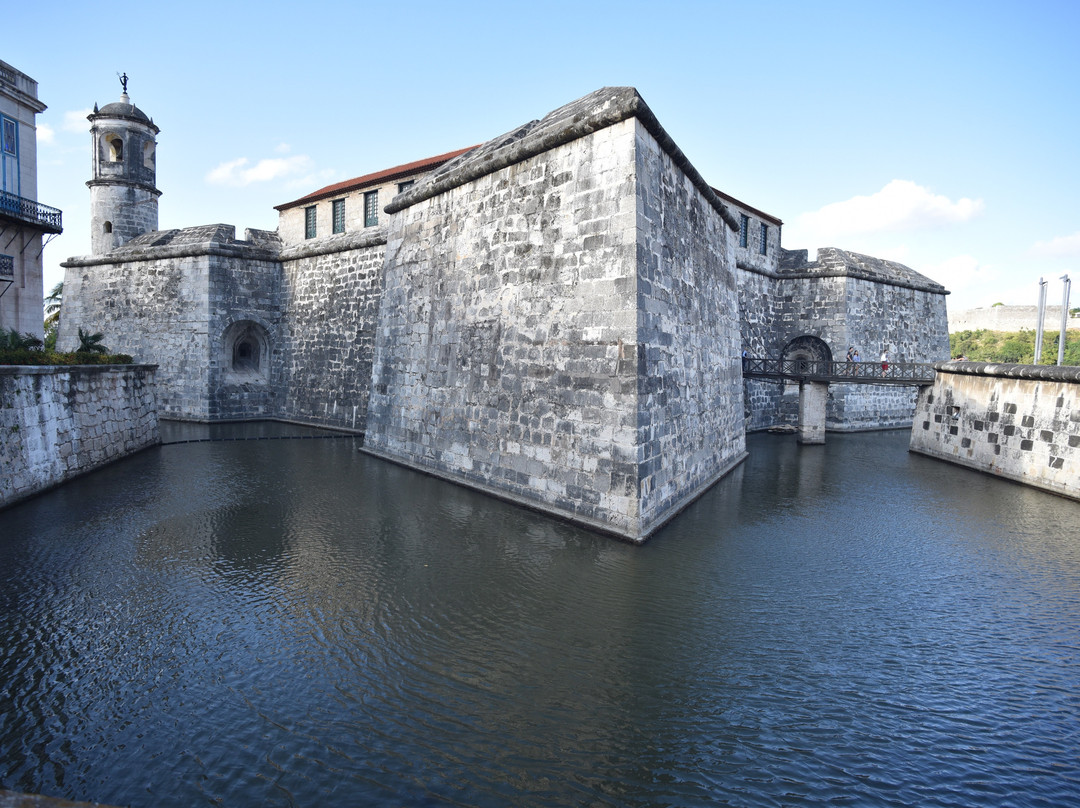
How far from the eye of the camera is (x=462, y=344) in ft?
40.0

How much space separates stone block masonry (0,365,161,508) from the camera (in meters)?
9.55

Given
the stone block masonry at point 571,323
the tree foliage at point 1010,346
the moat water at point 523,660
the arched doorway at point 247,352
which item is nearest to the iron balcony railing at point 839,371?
the stone block masonry at point 571,323

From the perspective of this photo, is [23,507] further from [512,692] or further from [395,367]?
[512,692]

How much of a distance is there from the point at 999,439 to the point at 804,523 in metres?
8.26

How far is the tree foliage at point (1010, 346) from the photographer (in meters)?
37.3

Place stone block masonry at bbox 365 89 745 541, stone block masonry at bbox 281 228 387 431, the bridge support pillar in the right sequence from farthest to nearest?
the bridge support pillar, stone block masonry at bbox 281 228 387 431, stone block masonry at bbox 365 89 745 541

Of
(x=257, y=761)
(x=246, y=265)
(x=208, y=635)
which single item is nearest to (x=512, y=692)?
(x=257, y=761)

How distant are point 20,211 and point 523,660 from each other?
1937 cm

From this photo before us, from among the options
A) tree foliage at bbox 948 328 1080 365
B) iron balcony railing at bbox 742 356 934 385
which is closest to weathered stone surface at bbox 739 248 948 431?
iron balcony railing at bbox 742 356 934 385

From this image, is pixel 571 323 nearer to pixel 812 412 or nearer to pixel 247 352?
pixel 812 412

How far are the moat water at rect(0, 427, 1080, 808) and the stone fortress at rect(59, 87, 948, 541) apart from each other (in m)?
2.00

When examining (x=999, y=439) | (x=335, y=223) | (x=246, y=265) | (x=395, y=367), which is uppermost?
(x=335, y=223)

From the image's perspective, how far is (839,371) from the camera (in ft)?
72.9

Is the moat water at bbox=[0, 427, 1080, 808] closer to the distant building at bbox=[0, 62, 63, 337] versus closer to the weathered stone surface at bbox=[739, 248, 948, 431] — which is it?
the distant building at bbox=[0, 62, 63, 337]
